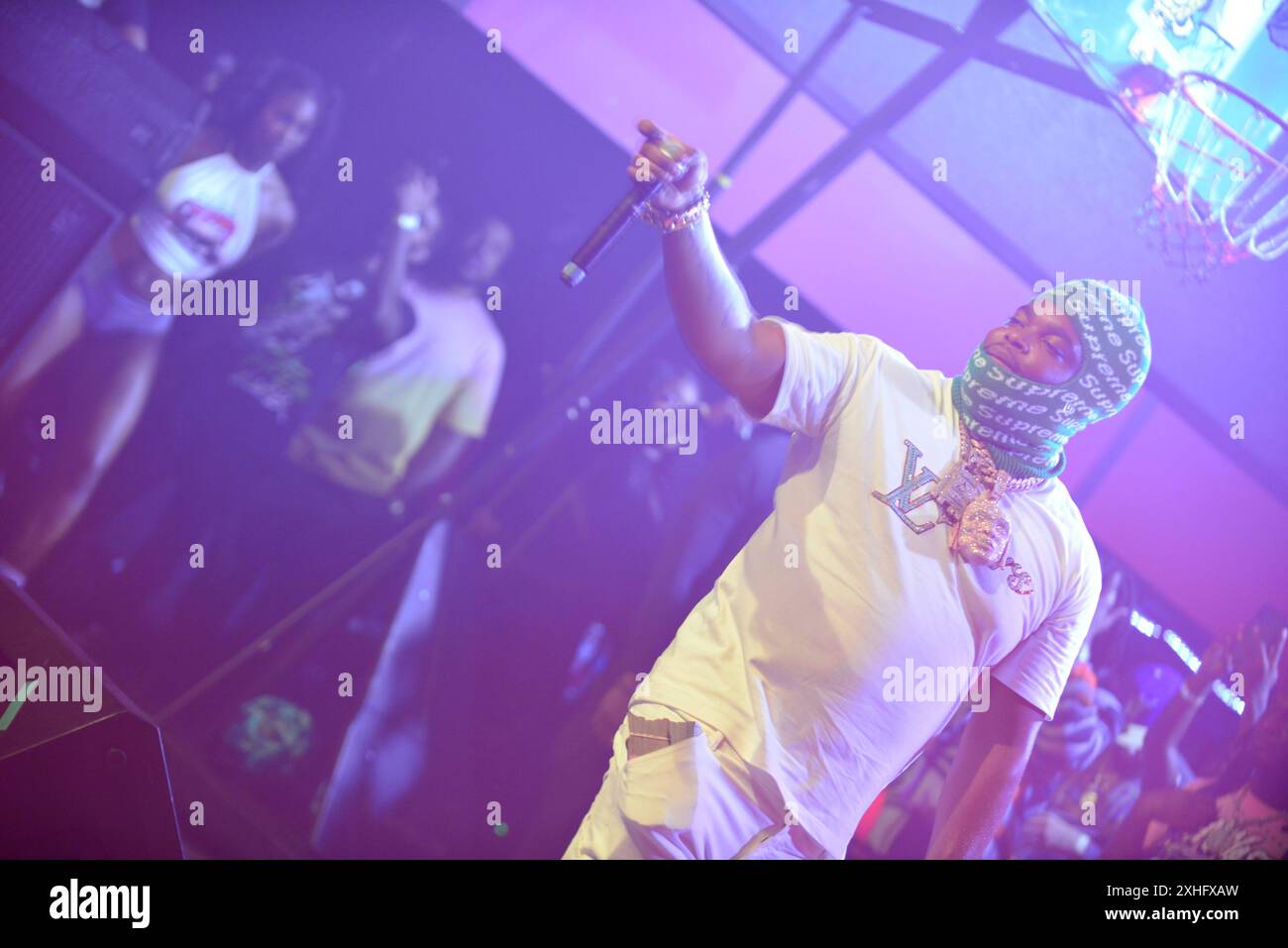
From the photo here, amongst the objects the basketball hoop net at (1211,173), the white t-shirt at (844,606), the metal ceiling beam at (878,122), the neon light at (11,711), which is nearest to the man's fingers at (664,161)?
the white t-shirt at (844,606)

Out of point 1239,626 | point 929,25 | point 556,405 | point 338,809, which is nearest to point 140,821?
point 338,809

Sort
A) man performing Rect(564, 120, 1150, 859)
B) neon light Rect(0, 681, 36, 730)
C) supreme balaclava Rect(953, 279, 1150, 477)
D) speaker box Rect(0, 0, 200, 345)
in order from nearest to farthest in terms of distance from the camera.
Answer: man performing Rect(564, 120, 1150, 859) < neon light Rect(0, 681, 36, 730) < supreme balaclava Rect(953, 279, 1150, 477) < speaker box Rect(0, 0, 200, 345)

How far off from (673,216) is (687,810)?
1001 mm

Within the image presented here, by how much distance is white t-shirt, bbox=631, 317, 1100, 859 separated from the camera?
175 cm

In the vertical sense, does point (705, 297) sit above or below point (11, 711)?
above

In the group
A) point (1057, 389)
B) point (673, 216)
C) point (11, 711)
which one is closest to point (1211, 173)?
point (1057, 389)

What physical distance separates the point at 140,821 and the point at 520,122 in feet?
6.59

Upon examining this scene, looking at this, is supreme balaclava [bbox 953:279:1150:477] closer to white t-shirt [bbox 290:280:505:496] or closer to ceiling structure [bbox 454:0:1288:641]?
ceiling structure [bbox 454:0:1288:641]

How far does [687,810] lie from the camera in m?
1.62

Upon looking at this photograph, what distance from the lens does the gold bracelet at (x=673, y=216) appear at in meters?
1.60

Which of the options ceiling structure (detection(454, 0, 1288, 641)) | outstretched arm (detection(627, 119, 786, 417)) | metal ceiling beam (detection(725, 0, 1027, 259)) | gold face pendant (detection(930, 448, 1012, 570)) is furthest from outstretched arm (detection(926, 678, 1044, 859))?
metal ceiling beam (detection(725, 0, 1027, 259))

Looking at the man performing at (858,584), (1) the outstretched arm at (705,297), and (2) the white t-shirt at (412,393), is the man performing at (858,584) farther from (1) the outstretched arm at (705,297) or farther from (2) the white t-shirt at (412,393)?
(2) the white t-shirt at (412,393)

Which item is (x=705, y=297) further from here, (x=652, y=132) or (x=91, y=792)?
(x=91, y=792)

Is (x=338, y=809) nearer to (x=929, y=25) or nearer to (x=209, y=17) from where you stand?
(x=209, y=17)
